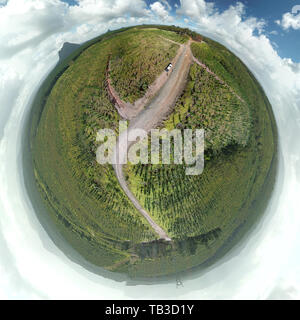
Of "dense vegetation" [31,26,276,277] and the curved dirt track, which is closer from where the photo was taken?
the curved dirt track

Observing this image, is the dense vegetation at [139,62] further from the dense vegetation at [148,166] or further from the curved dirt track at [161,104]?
the curved dirt track at [161,104]

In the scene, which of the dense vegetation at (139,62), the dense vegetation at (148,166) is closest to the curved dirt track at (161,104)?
the dense vegetation at (148,166)

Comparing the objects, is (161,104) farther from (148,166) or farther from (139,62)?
(148,166)

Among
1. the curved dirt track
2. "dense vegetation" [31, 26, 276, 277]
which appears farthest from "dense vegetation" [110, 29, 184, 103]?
the curved dirt track

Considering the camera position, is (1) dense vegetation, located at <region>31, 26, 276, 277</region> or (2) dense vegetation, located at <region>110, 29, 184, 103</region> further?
(1) dense vegetation, located at <region>31, 26, 276, 277</region>

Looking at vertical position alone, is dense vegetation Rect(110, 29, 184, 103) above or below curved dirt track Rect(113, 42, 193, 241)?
above

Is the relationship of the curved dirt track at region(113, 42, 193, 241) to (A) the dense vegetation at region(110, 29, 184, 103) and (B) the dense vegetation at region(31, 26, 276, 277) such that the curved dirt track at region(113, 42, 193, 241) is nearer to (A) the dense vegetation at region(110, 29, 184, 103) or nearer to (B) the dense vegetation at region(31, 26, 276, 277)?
(B) the dense vegetation at region(31, 26, 276, 277)

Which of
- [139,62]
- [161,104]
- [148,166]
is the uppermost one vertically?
[139,62]

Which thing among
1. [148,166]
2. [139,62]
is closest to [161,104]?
[139,62]
